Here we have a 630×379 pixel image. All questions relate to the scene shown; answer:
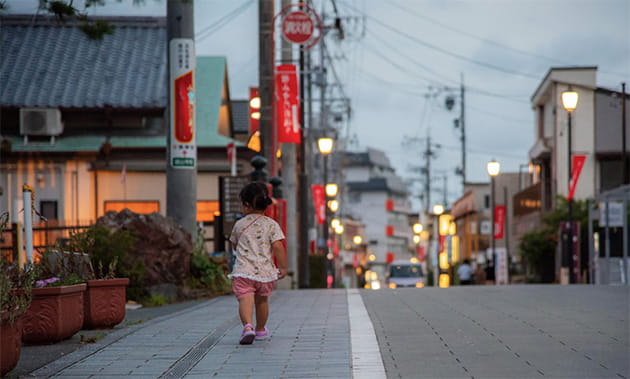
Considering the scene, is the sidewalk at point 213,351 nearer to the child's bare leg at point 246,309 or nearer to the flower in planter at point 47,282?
the child's bare leg at point 246,309

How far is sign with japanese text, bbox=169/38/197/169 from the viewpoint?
1712 centimetres

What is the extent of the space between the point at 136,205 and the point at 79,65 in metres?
5.83

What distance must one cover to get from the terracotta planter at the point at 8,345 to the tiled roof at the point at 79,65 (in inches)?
893

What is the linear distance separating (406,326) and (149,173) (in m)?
20.4

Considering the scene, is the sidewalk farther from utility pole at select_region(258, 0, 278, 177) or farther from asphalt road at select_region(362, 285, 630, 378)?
utility pole at select_region(258, 0, 278, 177)

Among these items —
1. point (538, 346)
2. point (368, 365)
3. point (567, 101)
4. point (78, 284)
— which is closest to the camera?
point (368, 365)

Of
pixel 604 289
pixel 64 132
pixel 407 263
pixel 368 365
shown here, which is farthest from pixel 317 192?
pixel 368 365

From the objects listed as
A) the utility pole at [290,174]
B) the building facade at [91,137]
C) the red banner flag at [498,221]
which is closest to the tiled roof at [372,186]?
the red banner flag at [498,221]

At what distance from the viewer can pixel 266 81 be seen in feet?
70.2

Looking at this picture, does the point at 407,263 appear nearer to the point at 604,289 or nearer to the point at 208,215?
the point at 208,215

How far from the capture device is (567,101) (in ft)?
85.1

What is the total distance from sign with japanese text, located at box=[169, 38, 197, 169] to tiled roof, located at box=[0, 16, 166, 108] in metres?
11.8

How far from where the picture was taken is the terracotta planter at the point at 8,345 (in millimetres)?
6410

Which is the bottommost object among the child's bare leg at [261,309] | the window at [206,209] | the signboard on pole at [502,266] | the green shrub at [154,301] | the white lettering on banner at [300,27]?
the signboard on pole at [502,266]
